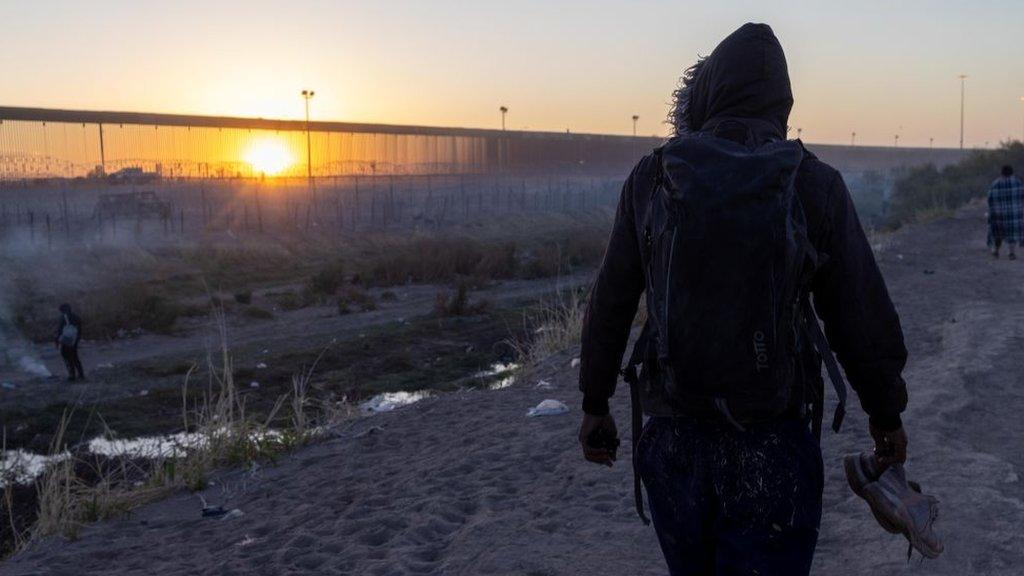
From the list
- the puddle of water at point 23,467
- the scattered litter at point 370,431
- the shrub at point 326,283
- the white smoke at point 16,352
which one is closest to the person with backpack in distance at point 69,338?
the white smoke at point 16,352

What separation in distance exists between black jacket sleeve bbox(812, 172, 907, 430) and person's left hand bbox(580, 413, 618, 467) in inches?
24.7

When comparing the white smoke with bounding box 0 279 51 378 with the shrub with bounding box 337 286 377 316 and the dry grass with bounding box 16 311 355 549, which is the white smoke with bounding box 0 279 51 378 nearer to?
the shrub with bounding box 337 286 377 316

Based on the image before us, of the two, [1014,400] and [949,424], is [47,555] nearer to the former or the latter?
[949,424]

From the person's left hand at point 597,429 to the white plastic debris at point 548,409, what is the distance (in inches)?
202

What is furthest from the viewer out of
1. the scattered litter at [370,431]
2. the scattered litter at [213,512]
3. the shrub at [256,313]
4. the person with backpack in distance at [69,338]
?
the shrub at [256,313]

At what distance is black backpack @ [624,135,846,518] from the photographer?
223cm

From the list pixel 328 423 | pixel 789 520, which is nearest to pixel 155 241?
pixel 328 423

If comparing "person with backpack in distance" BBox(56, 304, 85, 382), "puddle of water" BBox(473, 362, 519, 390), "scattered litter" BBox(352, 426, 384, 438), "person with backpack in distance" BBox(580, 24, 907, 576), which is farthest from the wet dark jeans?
"person with backpack in distance" BBox(56, 304, 85, 382)

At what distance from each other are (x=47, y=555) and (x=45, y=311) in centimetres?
1894

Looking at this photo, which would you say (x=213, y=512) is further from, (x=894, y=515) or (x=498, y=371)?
(x=498, y=371)

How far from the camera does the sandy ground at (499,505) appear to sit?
4508 mm

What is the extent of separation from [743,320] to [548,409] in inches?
226

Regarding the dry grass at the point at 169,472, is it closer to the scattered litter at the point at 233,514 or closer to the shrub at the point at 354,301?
the scattered litter at the point at 233,514

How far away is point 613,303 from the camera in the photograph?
256 cm
